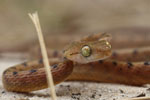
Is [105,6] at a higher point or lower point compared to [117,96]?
higher

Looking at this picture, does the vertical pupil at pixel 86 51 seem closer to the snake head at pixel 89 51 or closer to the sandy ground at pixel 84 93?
the snake head at pixel 89 51

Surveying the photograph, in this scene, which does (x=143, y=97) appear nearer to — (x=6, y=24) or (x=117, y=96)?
(x=117, y=96)

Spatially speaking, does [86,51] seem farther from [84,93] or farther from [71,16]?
[71,16]

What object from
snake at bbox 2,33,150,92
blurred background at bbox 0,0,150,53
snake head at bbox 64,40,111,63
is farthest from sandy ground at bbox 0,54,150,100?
blurred background at bbox 0,0,150,53

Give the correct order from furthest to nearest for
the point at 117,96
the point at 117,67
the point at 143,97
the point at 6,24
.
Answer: the point at 6,24 < the point at 117,67 < the point at 117,96 < the point at 143,97

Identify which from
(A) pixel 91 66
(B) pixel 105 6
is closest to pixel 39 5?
(B) pixel 105 6
